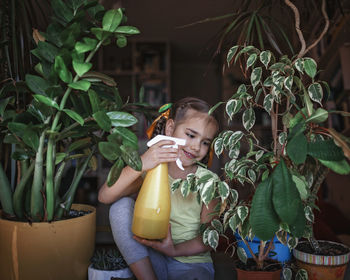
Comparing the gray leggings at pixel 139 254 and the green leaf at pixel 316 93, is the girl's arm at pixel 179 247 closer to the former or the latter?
the gray leggings at pixel 139 254

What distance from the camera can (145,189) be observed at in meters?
0.98

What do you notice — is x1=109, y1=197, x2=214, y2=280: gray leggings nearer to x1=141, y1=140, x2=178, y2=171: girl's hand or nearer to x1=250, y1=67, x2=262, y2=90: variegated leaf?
x1=141, y1=140, x2=178, y2=171: girl's hand

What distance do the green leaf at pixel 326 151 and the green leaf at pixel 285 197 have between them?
0.22 ft

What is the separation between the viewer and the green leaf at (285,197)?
0.63 metres

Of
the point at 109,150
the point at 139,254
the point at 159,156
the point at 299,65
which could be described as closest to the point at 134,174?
the point at 159,156

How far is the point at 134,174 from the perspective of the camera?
1090mm

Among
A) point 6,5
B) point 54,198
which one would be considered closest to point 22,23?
point 6,5

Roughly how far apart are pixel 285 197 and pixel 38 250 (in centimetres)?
63

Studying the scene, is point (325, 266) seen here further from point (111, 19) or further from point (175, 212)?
point (111, 19)

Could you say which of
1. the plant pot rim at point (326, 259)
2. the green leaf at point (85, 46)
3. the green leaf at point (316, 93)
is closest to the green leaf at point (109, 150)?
the green leaf at point (85, 46)

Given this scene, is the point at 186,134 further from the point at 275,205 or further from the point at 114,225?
the point at 275,205

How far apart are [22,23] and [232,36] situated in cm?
73

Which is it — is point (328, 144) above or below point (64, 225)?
above

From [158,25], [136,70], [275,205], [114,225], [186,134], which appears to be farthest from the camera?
[136,70]
